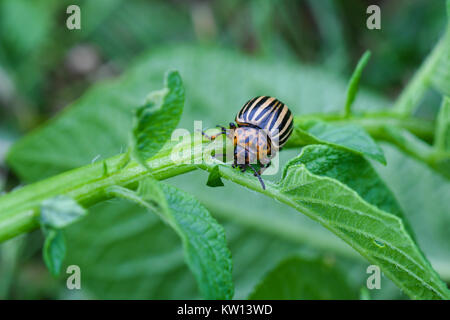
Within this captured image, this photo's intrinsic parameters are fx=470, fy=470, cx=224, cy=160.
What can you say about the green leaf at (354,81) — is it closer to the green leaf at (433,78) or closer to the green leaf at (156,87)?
the green leaf at (433,78)

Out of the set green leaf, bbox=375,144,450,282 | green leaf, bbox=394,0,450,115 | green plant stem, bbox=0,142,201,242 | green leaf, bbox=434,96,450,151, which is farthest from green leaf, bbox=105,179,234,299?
green leaf, bbox=375,144,450,282

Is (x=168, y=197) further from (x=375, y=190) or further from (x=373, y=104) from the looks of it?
(x=373, y=104)

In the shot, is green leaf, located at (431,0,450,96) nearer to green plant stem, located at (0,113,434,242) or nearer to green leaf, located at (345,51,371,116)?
green leaf, located at (345,51,371,116)

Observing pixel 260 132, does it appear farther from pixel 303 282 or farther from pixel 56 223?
pixel 56 223

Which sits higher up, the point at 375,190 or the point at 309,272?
the point at 375,190

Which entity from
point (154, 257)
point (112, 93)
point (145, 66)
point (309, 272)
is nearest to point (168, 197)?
point (309, 272)

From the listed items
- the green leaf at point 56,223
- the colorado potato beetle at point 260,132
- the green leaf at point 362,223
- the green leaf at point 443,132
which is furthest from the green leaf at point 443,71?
the green leaf at point 56,223

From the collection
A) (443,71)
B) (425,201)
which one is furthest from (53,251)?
(425,201)
